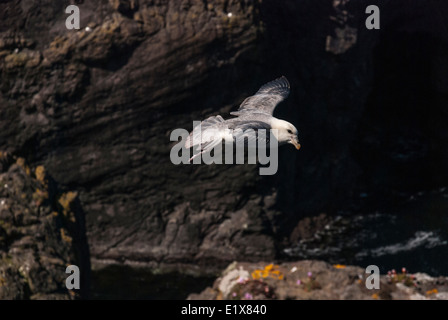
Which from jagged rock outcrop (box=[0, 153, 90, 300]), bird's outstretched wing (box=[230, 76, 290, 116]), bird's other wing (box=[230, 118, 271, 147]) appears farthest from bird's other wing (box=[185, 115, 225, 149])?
jagged rock outcrop (box=[0, 153, 90, 300])

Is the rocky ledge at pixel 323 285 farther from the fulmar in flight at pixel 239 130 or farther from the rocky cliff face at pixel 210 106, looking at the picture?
the rocky cliff face at pixel 210 106

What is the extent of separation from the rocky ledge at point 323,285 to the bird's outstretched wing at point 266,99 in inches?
161

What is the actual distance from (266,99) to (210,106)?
6.61m

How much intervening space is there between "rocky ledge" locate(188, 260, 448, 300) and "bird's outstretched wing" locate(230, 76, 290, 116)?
4102 mm

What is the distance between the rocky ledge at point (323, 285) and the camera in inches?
476

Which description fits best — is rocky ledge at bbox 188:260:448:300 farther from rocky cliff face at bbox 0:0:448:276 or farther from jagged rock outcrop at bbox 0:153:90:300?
rocky cliff face at bbox 0:0:448:276

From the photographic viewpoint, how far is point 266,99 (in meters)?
10.1

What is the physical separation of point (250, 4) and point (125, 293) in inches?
322

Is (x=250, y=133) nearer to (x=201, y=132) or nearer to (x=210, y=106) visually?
(x=201, y=132)

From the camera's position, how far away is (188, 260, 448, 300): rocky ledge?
1209 centimetres

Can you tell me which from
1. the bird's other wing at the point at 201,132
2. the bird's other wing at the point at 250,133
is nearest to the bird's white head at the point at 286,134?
the bird's other wing at the point at 250,133

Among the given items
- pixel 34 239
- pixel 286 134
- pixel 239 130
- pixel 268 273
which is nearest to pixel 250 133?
pixel 239 130

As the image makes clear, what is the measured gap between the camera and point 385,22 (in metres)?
18.5

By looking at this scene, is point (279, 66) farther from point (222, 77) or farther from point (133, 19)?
point (133, 19)
